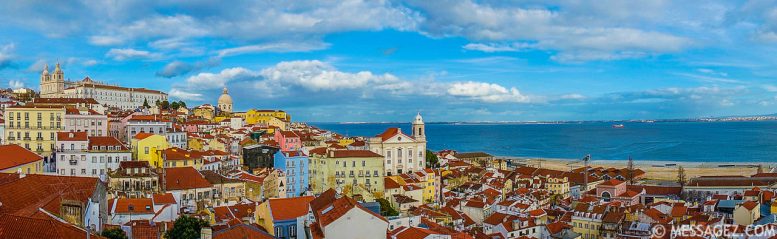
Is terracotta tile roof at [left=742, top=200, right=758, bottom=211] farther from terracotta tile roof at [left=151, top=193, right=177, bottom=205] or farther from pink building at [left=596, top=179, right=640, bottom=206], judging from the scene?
terracotta tile roof at [left=151, top=193, right=177, bottom=205]

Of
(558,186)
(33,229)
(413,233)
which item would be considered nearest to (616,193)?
(558,186)

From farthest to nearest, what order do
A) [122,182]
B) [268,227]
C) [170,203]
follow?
[122,182] → [170,203] → [268,227]

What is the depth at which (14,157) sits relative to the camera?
30.5 m

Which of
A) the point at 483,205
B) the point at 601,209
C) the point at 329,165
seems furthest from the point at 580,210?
the point at 329,165

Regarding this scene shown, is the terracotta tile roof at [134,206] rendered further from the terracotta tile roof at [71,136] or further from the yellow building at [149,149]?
the yellow building at [149,149]

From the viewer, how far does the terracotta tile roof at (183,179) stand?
106 ft

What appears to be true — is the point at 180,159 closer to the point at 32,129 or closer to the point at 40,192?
the point at 32,129

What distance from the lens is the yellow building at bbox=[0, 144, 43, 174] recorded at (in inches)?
1120

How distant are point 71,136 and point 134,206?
16185mm

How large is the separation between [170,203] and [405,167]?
1299 inches

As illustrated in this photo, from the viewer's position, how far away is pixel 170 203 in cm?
2517

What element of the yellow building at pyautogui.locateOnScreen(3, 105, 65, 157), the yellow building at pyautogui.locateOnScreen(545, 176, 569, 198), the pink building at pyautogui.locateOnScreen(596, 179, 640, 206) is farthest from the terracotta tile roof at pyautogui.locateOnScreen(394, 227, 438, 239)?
the yellow building at pyautogui.locateOnScreen(545, 176, 569, 198)

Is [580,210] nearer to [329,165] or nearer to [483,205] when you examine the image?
[483,205]

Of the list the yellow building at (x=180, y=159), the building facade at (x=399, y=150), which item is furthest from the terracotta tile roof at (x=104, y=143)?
the building facade at (x=399, y=150)
